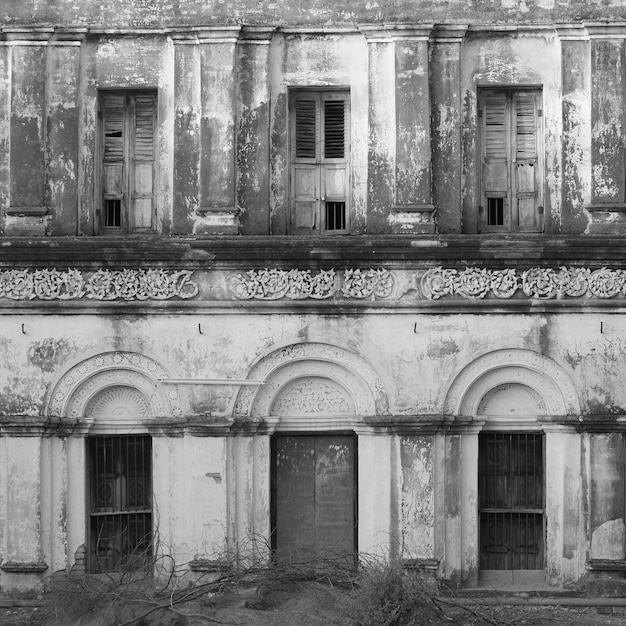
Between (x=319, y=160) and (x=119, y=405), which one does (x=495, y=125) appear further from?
(x=119, y=405)

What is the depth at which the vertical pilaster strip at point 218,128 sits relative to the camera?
17.8 metres

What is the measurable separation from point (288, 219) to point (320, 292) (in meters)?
1.19

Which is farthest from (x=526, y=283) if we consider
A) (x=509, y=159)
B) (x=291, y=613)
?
(x=291, y=613)

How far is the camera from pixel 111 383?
17.8m

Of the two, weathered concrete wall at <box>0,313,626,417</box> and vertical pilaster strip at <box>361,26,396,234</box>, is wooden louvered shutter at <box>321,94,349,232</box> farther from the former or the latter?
weathered concrete wall at <box>0,313,626,417</box>

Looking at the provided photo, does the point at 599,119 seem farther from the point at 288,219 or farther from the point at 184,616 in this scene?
the point at 184,616

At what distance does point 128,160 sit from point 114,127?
1.62 feet

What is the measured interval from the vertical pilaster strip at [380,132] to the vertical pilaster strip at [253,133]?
52.7 inches

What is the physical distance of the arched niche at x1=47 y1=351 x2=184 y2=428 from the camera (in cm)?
1772

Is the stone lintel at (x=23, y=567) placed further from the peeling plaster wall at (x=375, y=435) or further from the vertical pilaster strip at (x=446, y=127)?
the vertical pilaster strip at (x=446, y=127)

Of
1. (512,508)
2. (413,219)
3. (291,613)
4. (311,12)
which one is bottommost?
(291,613)

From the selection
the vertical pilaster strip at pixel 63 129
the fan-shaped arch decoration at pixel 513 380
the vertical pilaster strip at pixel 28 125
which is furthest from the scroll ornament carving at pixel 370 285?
the vertical pilaster strip at pixel 28 125

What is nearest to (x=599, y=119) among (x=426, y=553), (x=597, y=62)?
(x=597, y=62)

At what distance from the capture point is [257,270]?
57.7ft
